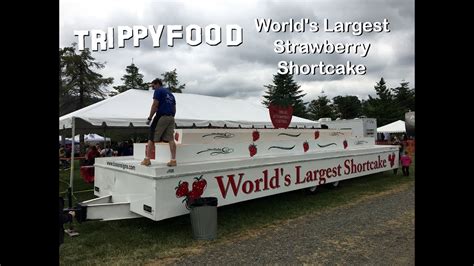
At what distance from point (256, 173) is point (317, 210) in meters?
1.66

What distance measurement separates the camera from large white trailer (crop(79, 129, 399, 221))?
17.0 ft

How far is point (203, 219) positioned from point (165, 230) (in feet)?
3.16

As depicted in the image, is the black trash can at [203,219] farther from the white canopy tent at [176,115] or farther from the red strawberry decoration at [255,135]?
the white canopy tent at [176,115]

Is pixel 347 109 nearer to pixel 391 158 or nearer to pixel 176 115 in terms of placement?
pixel 391 158

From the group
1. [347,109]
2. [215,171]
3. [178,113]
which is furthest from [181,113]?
[347,109]

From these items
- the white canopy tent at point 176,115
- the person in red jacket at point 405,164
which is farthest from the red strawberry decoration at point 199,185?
the person in red jacket at point 405,164

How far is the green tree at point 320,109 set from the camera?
65.6m

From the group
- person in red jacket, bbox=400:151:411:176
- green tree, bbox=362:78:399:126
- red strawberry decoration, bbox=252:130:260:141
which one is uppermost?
green tree, bbox=362:78:399:126

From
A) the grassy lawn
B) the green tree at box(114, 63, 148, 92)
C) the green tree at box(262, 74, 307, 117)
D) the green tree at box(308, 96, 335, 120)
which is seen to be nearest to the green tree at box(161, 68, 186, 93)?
the green tree at box(114, 63, 148, 92)

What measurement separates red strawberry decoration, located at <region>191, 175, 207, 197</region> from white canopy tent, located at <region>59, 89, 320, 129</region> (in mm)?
5682

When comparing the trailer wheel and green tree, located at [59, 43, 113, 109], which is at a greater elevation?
green tree, located at [59, 43, 113, 109]

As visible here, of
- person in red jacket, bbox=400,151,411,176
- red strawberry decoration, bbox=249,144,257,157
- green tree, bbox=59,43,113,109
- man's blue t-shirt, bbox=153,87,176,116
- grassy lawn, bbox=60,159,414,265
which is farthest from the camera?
green tree, bbox=59,43,113,109

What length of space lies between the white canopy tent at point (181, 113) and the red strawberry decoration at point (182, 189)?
5.73 m

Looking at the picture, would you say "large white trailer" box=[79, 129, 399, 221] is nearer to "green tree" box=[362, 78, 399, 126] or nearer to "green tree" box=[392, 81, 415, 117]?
"green tree" box=[362, 78, 399, 126]
